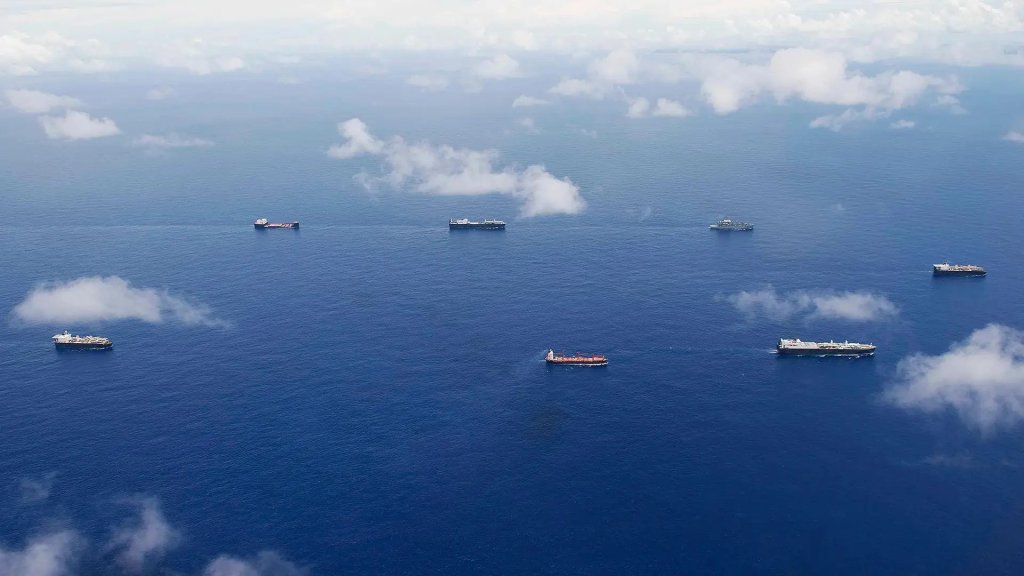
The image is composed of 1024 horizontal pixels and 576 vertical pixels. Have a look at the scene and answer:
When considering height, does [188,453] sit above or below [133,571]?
above

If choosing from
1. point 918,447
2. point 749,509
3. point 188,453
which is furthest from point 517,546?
point 918,447

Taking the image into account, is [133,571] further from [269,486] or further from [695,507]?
[695,507]

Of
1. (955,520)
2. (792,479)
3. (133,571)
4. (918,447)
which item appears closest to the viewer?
(133,571)

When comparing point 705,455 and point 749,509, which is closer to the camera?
point 749,509

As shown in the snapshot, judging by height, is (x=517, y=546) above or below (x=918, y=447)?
below

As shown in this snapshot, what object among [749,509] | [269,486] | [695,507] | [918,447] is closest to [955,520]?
[918,447]

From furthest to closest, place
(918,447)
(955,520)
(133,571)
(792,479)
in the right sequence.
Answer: (918,447), (792,479), (955,520), (133,571)

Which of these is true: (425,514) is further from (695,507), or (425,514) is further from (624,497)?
(695,507)

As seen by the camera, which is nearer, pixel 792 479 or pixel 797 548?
pixel 797 548
